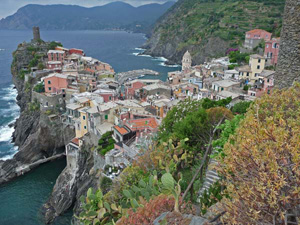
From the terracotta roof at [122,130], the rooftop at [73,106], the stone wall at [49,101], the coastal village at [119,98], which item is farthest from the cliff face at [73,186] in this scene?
the stone wall at [49,101]

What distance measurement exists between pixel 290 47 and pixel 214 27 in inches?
2949

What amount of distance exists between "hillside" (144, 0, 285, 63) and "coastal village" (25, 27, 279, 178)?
25819mm

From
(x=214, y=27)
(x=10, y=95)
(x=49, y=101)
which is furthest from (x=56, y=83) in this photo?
(x=214, y=27)

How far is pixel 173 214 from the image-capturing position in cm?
548

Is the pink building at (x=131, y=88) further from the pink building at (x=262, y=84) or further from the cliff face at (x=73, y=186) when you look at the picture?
the pink building at (x=262, y=84)

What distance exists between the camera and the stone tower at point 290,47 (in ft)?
25.9

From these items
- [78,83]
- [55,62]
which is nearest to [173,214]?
[78,83]

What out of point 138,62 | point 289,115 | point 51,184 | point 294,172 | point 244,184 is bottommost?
point 51,184

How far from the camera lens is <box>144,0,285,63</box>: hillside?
68.1 metres

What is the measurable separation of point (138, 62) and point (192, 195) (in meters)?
79.9

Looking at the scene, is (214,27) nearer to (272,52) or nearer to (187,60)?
(187,60)

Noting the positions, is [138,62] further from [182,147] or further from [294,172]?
[294,172]

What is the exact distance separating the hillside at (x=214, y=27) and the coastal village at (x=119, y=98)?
25819 millimetres

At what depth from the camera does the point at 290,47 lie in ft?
26.6
